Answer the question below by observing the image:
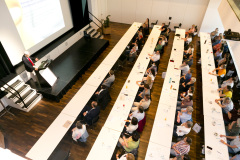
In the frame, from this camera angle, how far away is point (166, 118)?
16.1 ft

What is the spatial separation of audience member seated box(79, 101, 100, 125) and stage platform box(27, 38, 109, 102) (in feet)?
5.51

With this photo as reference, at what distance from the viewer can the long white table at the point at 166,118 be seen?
4.15 metres

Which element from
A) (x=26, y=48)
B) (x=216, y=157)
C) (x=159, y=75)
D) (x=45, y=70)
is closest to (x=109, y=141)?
(x=216, y=157)

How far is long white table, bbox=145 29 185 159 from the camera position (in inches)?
163

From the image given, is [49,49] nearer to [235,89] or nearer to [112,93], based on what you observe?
[112,93]

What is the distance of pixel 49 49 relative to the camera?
8.12 meters

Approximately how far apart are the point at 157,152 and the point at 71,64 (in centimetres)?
581

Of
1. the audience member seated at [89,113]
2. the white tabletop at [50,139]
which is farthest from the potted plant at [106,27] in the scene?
the white tabletop at [50,139]

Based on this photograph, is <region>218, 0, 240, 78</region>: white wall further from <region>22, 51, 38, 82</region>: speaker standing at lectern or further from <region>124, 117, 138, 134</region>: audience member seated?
<region>22, 51, 38, 82</region>: speaker standing at lectern

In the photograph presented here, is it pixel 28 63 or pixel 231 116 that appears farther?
pixel 28 63

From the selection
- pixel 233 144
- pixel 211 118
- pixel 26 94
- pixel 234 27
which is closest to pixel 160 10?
pixel 234 27

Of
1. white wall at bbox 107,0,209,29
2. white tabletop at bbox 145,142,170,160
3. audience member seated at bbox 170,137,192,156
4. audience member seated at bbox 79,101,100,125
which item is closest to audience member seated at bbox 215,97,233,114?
audience member seated at bbox 170,137,192,156

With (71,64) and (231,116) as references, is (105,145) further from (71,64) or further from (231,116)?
(71,64)

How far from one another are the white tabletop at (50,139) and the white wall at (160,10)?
10.2 m
